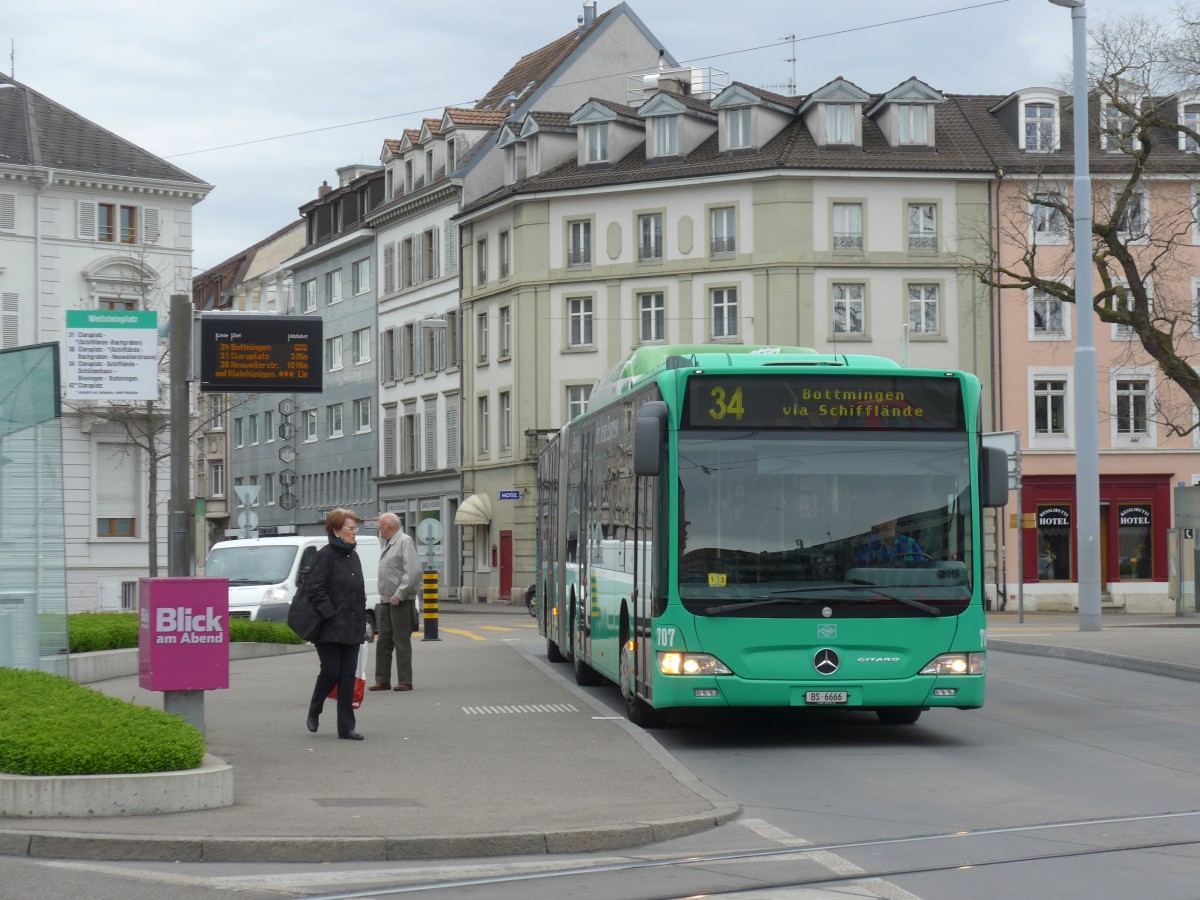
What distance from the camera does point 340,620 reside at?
1470 cm

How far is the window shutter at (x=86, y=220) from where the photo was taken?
5162 cm

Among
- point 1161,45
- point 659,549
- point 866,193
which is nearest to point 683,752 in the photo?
point 659,549

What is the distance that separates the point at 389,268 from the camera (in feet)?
245

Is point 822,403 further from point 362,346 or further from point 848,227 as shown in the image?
point 362,346

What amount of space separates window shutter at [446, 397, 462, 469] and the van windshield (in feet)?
118

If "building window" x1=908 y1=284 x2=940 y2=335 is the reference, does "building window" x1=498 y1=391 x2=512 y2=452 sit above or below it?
below

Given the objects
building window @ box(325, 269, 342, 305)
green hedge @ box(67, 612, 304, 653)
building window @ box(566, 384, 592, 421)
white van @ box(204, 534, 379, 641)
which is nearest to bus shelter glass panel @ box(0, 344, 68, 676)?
green hedge @ box(67, 612, 304, 653)

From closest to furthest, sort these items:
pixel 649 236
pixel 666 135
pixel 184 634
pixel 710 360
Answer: pixel 184 634 → pixel 710 360 → pixel 649 236 → pixel 666 135

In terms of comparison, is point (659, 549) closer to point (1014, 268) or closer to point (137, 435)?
point (137, 435)

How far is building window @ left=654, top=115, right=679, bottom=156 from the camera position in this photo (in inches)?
2336

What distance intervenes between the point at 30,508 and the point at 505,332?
4800 centimetres

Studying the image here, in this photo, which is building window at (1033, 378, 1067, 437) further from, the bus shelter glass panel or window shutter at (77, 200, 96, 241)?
the bus shelter glass panel

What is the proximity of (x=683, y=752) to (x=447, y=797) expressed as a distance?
11.6ft

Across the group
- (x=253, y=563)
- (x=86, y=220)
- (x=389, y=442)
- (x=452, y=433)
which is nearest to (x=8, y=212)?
(x=86, y=220)
